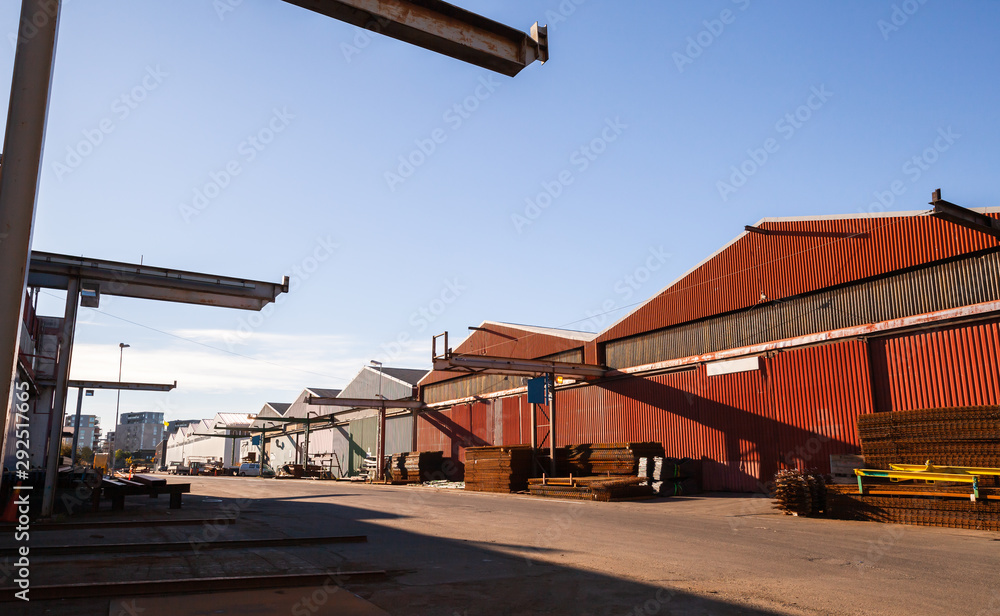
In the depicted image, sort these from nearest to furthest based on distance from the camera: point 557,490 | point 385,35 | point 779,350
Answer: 1. point 385,35
2. point 779,350
3. point 557,490

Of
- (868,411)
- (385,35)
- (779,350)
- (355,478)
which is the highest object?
(385,35)

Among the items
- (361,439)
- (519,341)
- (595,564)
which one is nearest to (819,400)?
(595,564)

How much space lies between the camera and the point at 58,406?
13734 millimetres

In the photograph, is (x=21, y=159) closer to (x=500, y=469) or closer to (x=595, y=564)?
(x=595, y=564)

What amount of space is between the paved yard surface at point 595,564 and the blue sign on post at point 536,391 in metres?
14.5

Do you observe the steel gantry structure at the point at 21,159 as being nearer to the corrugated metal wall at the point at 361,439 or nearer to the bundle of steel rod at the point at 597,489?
the bundle of steel rod at the point at 597,489

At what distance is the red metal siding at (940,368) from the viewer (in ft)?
55.0

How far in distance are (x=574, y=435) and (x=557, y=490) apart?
7303mm

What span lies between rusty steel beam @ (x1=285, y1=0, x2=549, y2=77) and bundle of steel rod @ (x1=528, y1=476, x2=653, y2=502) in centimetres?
1657

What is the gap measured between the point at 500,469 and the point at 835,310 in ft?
47.5

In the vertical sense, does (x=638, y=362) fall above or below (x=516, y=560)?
above

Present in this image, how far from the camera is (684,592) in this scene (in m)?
6.32

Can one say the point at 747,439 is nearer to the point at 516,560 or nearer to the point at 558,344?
the point at 558,344

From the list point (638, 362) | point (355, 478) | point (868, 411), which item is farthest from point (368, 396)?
point (868, 411)
